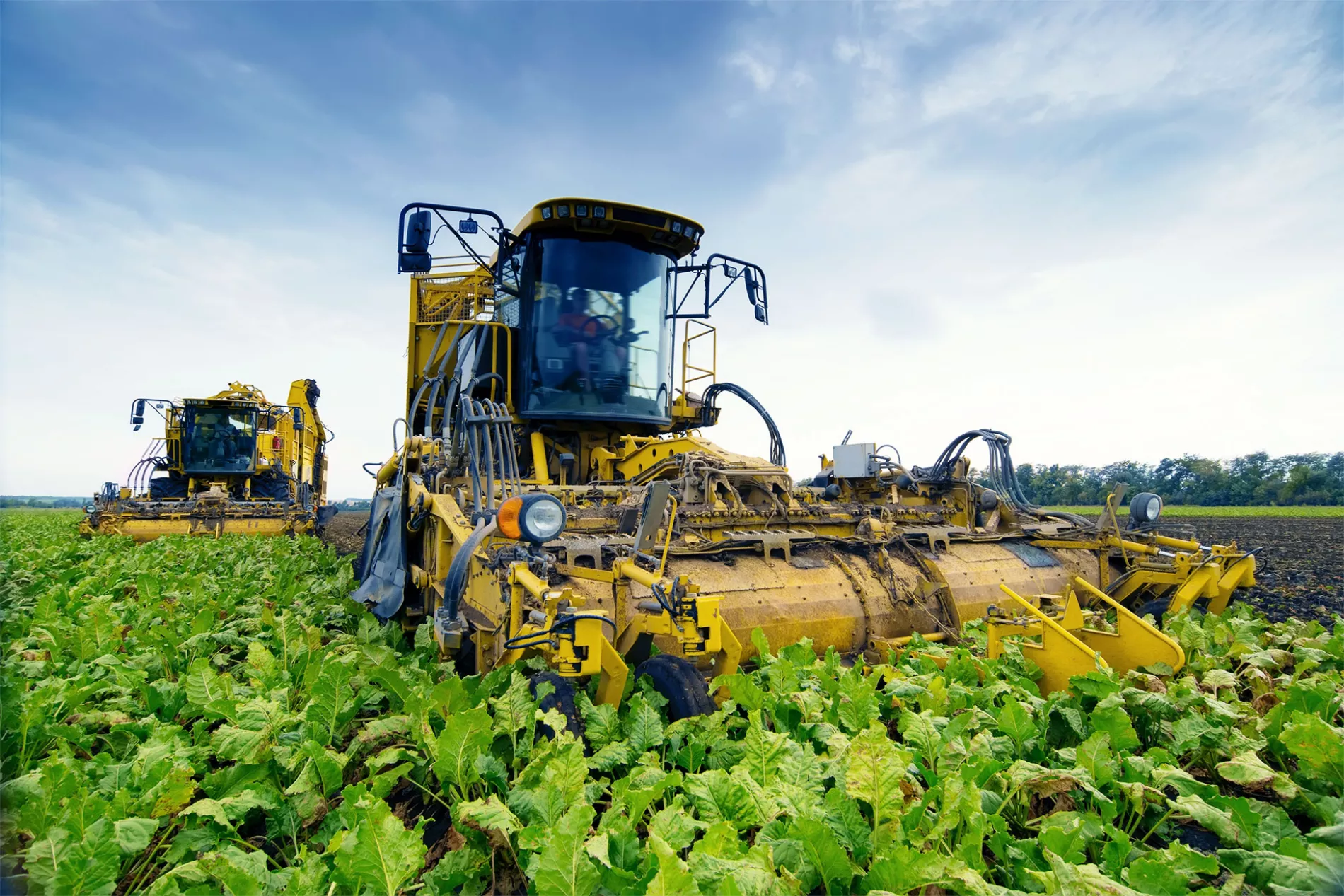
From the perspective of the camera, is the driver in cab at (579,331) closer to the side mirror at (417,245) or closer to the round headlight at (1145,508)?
the side mirror at (417,245)

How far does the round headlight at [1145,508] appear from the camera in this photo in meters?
6.80

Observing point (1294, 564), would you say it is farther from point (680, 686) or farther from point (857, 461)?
point (680, 686)

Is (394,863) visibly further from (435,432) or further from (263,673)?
(435,432)

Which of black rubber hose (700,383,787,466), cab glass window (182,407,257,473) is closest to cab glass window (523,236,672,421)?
black rubber hose (700,383,787,466)

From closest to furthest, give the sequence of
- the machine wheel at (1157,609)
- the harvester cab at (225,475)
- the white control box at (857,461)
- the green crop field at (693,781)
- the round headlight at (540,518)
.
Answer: the green crop field at (693,781) → the round headlight at (540,518) → the machine wheel at (1157,609) → the white control box at (857,461) → the harvester cab at (225,475)

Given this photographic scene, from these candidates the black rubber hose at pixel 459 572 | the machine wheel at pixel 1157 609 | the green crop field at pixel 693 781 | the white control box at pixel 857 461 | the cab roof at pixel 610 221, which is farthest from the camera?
the white control box at pixel 857 461

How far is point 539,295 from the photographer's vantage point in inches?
281

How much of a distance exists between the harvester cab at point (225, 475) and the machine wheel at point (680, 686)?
15.1 metres

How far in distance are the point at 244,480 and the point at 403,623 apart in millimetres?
15311

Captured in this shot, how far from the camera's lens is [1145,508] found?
681 cm

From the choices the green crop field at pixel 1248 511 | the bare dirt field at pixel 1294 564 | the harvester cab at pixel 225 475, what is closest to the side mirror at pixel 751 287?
the bare dirt field at pixel 1294 564

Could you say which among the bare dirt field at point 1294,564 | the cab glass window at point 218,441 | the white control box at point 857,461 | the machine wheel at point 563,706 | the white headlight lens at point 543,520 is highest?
the cab glass window at point 218,441

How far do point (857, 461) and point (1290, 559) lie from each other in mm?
14129

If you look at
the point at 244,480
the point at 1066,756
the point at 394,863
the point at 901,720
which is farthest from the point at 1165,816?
the point at 244,480
